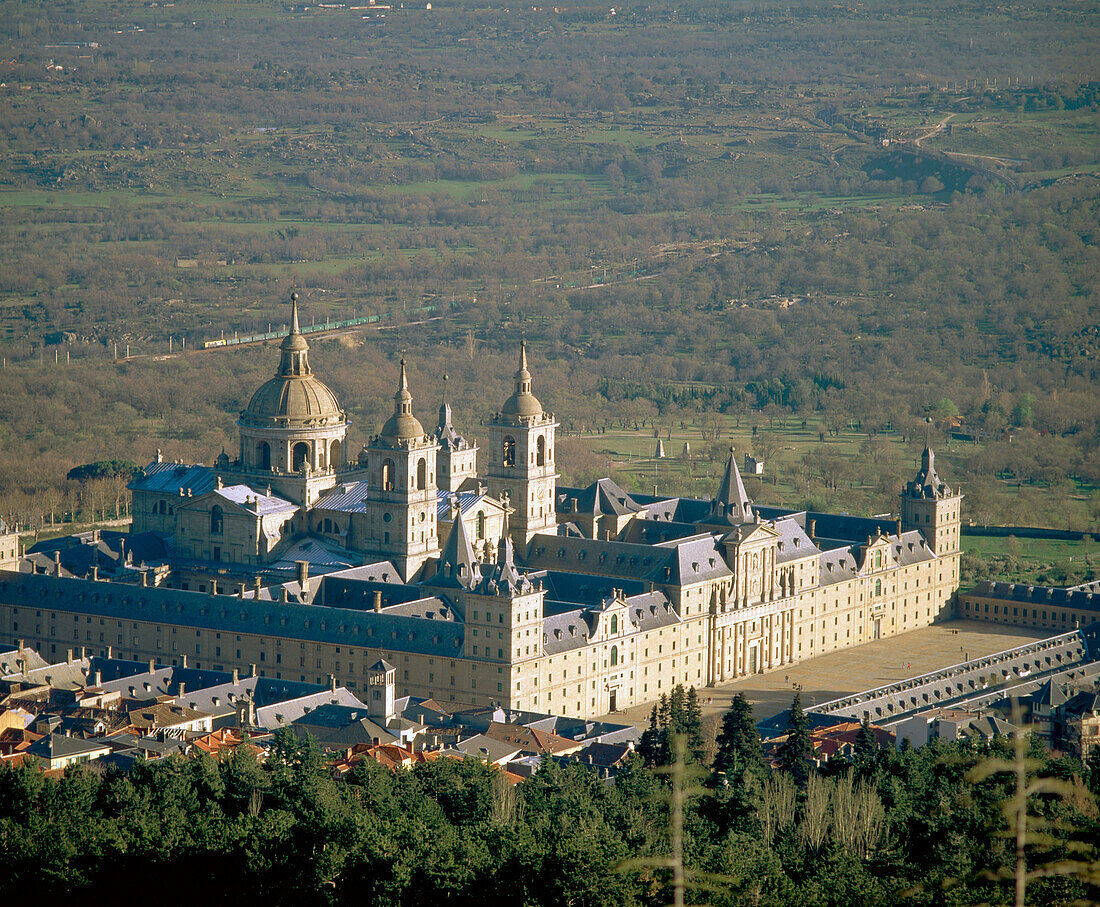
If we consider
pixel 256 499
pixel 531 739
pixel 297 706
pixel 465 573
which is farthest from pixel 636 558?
pixel 297 706

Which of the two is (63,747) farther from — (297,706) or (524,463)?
(524,463)

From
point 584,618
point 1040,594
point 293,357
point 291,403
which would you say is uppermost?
point 293,357

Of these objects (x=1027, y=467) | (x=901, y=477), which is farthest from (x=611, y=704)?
(x=1027, y=467)

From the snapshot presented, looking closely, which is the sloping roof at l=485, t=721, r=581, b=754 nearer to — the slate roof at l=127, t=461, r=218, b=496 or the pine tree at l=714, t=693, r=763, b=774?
the pine tree at l=714, t=693, r=763, b=774

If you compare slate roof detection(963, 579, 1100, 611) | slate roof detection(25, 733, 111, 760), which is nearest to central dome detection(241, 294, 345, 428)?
slate roof detection(25, 733, 111, 760)

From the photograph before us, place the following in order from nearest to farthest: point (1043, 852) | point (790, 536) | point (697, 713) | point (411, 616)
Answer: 1. point (1043, 852)
2. point (697, 713)
3. point (411, 616)
4. point (790, 536)

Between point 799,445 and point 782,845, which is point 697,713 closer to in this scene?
point 782,845
